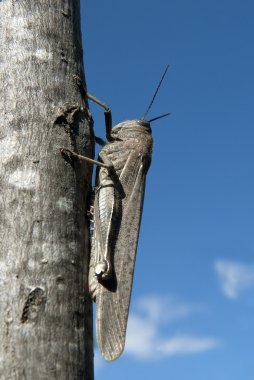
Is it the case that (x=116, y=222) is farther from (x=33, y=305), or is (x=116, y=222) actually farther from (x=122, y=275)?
(x=33, y=305)

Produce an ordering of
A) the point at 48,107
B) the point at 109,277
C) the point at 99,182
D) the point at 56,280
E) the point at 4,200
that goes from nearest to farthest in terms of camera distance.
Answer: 1. the point at 56,280
2. the point at 4,200
3. the point at 48,107
4. the point at 109,277
5. the point at 99,182

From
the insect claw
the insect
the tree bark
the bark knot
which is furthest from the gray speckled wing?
the bark knot

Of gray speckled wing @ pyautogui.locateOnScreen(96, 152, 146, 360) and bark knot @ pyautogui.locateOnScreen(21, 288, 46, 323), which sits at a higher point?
gray speckled wing @ pyautogui.locateOnScreen(96, 152, 146, 360)

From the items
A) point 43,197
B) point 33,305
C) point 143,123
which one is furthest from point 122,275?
point 143,123

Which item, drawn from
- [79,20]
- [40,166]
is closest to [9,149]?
[40,166]

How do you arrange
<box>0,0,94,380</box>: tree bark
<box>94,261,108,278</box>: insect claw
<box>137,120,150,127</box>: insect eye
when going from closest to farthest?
<box>0,0,94,380</box>: tree bark
<box>94,261,108,278</box>: insect claw
<box>137,120,150,127</box>: insect eye

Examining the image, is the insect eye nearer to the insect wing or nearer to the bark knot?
the insect wing

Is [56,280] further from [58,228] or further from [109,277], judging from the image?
[109,277]

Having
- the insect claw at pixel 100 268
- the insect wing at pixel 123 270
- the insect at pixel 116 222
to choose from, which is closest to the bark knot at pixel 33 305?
the insect at pixel 116 222
